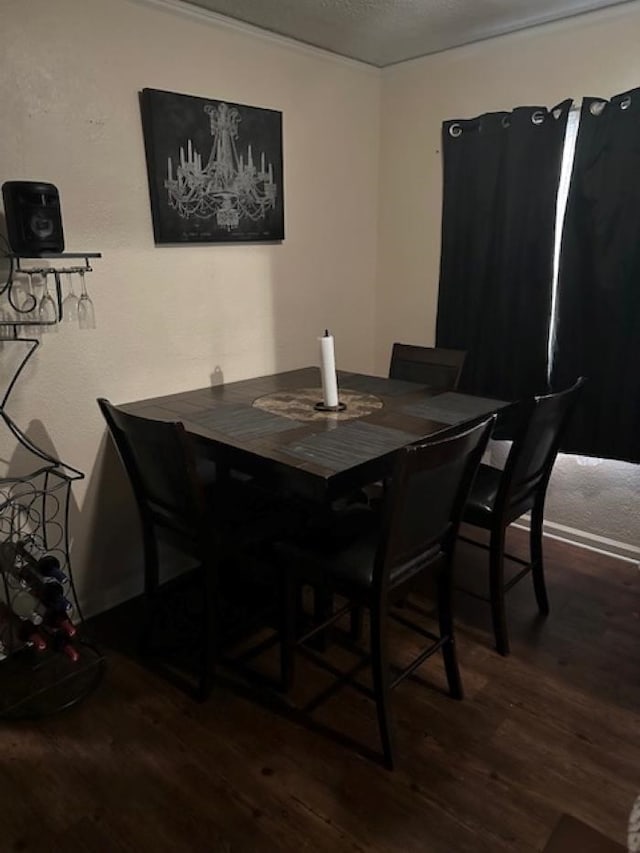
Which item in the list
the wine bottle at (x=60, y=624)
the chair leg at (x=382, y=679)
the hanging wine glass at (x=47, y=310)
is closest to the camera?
the chair leg at (x=382, y=679)

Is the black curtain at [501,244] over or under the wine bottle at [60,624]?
over

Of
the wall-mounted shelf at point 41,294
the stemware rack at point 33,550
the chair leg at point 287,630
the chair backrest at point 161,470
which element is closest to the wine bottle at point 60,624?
the stemware rack at point 33,550

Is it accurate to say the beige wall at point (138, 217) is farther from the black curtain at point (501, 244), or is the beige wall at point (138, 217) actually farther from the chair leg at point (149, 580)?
the black curtain at point (501, 244)

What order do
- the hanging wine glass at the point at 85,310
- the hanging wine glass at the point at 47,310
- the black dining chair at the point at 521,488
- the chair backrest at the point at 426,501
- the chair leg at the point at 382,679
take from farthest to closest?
the hanging wine glass at the point at 85,310 < the hanging wine glass at the point at 47,310 < the black dining chair at the point at 521,488 < the chair leg at the point at 382,679 < the chair backrest at the point at 426,501

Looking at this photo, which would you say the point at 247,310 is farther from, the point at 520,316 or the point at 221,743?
the point at 221,743

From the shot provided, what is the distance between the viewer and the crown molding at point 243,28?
2.17m

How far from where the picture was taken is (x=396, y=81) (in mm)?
3045

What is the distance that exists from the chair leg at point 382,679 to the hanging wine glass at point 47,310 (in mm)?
1430

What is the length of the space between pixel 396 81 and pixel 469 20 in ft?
2.04

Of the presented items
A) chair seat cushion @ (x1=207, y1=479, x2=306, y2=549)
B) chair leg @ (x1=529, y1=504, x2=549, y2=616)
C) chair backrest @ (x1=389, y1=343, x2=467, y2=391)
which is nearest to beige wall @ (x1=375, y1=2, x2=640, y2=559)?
chair backrest @ (x1=389, y1=343, x2=467, y2=391)

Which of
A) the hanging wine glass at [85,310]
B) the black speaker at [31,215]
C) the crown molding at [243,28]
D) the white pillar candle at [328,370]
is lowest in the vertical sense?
the white pillar candle at [328,370]

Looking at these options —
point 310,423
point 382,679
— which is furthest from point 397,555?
point 310,423

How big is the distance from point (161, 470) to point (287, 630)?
0.63 metres

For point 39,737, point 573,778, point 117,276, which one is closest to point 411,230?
point 117,276
